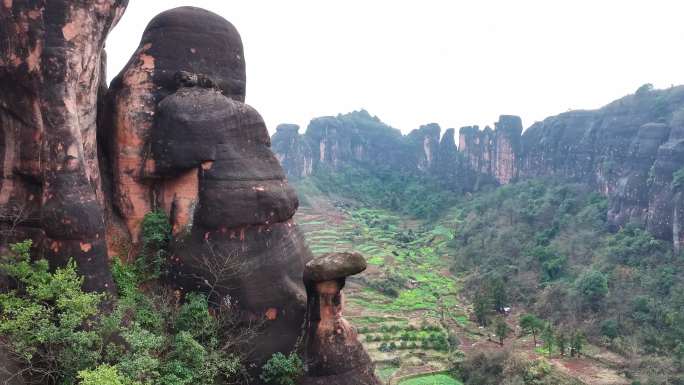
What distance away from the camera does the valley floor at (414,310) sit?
2694 centimetres

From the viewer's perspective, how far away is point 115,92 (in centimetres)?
1064

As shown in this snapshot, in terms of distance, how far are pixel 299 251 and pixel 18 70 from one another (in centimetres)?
633

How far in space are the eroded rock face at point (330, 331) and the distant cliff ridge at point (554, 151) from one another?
4142 cm

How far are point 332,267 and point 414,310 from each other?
3047 cm

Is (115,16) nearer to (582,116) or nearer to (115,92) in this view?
(115,92)

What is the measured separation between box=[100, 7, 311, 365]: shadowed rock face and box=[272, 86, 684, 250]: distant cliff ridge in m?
42.3

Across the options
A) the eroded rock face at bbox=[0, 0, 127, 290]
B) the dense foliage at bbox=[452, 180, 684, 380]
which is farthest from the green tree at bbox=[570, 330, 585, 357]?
the eroded rock face at bbox=[0, 0, 127, 290]

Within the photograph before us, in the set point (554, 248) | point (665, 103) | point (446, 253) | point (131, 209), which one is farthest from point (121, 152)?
point (665, 103)

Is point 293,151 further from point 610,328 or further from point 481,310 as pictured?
point 610,328

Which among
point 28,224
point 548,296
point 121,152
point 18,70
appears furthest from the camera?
point 548,296

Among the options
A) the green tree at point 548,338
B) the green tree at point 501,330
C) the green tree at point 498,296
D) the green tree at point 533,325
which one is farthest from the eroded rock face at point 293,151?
the green tree at point 548,338

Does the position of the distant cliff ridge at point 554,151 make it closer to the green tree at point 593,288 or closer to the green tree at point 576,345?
the green tree at point 593,288

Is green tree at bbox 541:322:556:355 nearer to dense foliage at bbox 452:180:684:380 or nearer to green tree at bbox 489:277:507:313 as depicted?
dense foliage at bbox 452:180:684:380

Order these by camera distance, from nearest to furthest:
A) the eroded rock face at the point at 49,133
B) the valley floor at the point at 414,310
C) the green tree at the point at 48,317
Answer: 1. the green tree at the point at 48,317
2. the eroded rock face at the point at 49,133
3. the valley floor at the point at 414,310
